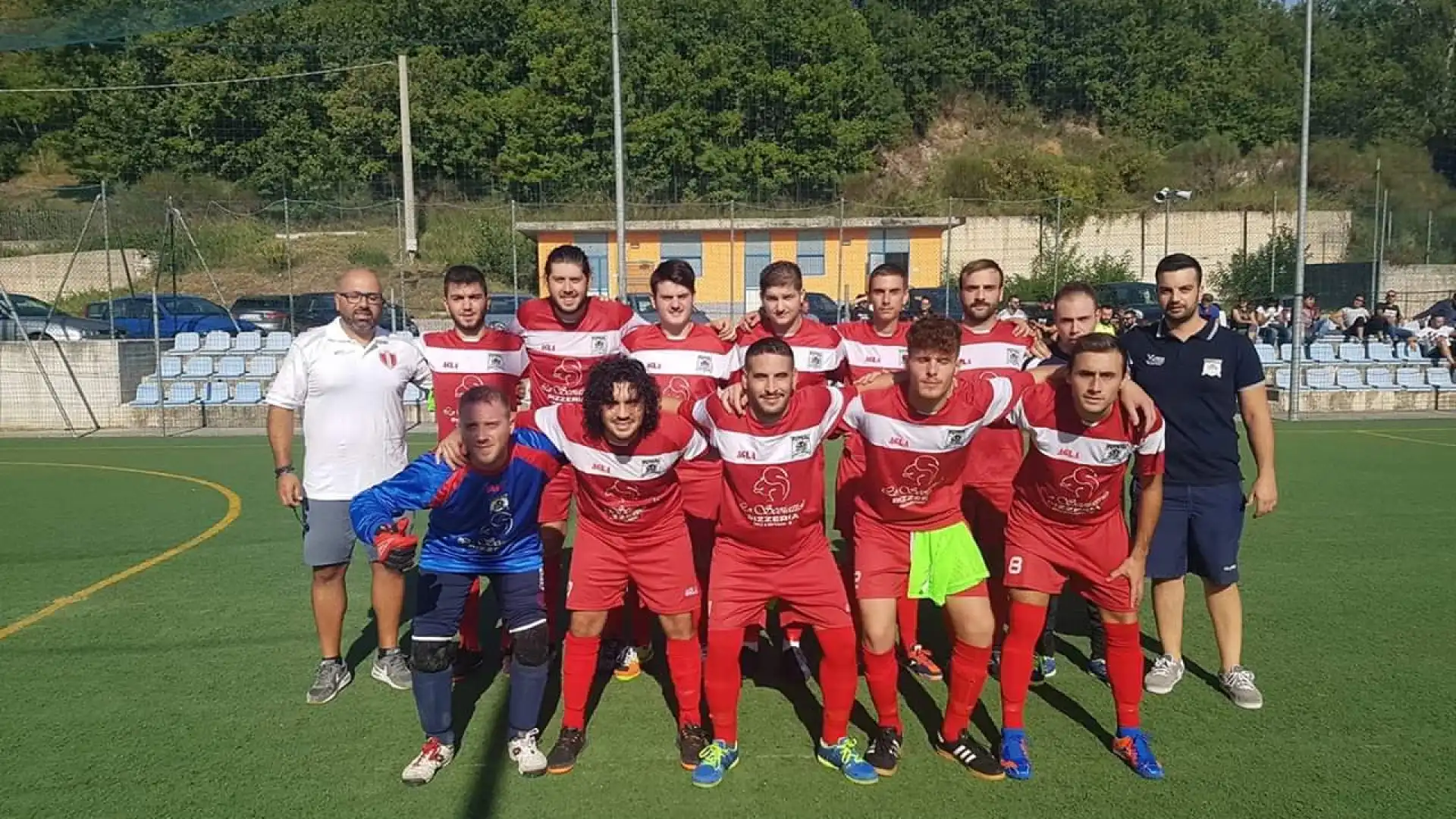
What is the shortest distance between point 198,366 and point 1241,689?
16.4 m

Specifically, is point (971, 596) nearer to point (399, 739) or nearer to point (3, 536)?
point (399, 739)

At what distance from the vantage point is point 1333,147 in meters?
45.9

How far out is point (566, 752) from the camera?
394 centimetres

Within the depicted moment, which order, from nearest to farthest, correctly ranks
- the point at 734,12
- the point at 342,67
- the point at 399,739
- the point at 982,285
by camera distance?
the point at 399,739
the point at 982,285
the point at 342,67
the point at 734,12

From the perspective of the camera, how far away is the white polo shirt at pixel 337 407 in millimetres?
4633

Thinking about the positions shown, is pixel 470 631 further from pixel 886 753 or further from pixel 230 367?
pixel 230 367

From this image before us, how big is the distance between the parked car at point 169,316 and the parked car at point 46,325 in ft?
1.20

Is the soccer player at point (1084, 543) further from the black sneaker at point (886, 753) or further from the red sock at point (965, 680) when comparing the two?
the black sneaker at point (886, 753)

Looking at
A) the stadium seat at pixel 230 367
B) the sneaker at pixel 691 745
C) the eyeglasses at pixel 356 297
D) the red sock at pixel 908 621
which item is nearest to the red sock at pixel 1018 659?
the red sock at pixel 908 621

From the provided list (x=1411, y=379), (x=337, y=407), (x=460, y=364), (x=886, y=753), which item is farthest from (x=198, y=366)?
(x=1411, y=379)

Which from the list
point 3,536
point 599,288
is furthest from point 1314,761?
point 599,288

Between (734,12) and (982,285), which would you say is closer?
(982,285)

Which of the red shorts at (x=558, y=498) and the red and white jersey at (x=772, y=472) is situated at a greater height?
the red and white jersey at (x=772, y=472)

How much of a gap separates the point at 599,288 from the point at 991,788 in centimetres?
2534
